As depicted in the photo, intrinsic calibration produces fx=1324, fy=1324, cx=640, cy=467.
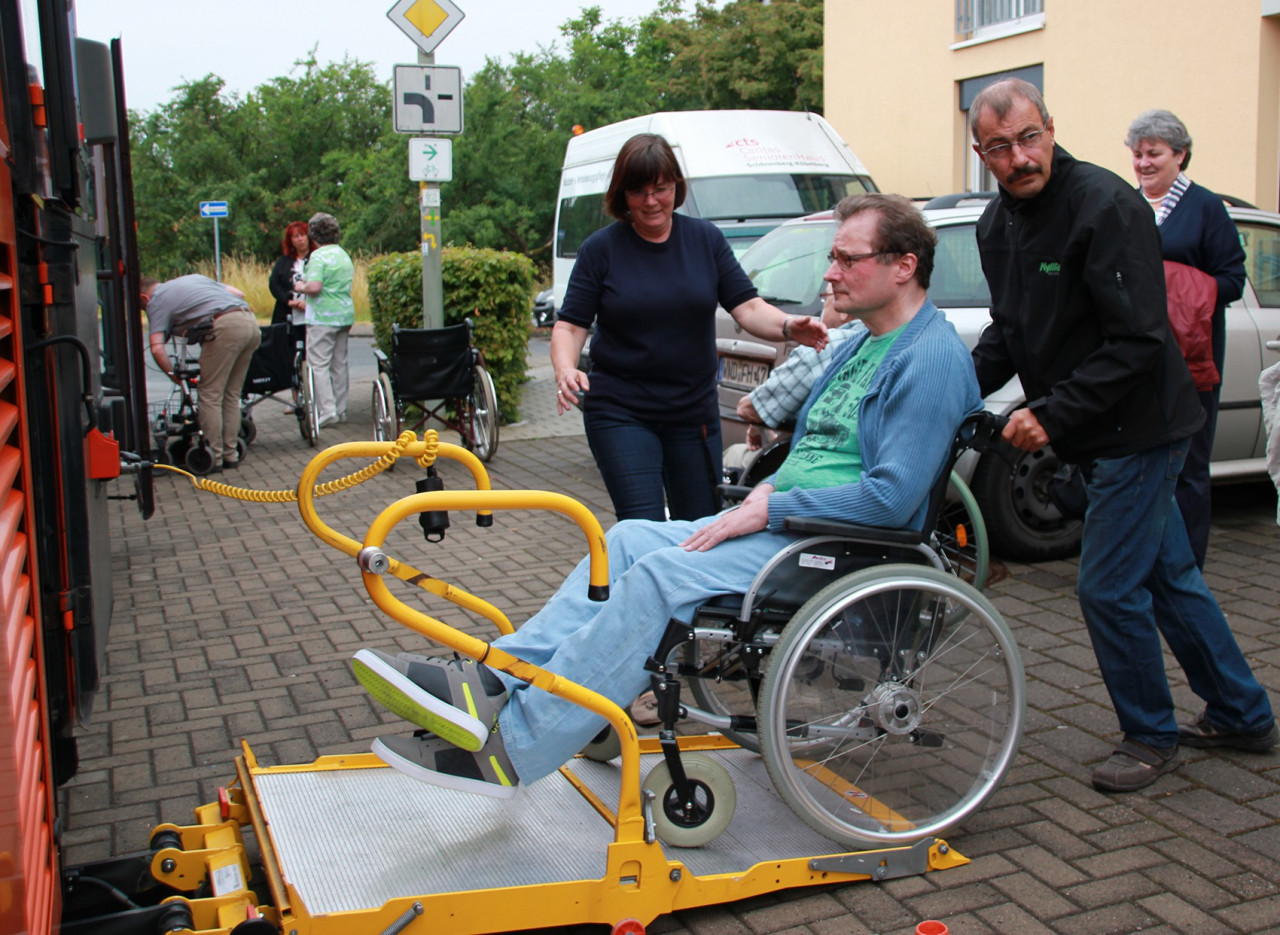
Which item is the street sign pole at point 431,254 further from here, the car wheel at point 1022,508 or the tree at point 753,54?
the tree at point 753,54

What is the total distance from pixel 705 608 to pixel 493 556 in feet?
12.1

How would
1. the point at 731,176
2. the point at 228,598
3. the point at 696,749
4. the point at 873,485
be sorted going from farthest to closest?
1. the point at 731,176
2. the point at 228,598
3. the point at 696,749
4. the point at 873,485

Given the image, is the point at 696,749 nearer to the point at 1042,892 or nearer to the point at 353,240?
the point at 1042,892

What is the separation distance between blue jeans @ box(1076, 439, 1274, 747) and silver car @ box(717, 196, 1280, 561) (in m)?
2.20

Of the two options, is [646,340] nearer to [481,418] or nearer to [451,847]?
[451,847]

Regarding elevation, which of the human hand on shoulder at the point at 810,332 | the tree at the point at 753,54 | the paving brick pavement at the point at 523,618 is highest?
the tree at the point at 753,54

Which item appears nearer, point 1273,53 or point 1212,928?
point 1212,928

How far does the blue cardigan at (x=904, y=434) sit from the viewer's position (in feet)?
10.7

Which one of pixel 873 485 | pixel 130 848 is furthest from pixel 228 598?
pixel 873 485

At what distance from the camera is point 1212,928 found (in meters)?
3.02

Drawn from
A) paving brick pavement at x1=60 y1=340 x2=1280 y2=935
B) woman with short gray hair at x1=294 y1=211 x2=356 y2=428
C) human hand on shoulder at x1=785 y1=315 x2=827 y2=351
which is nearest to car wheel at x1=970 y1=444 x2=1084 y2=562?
paving brick pavement at x1=60 y1=340 x2=1280 y2=935

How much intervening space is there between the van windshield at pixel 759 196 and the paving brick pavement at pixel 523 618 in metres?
4.57

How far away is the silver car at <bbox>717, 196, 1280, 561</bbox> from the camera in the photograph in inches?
242

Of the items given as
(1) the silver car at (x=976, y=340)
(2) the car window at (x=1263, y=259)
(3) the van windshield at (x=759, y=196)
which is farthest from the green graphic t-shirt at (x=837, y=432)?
(3) the van windshield at (x=759, y=196)
